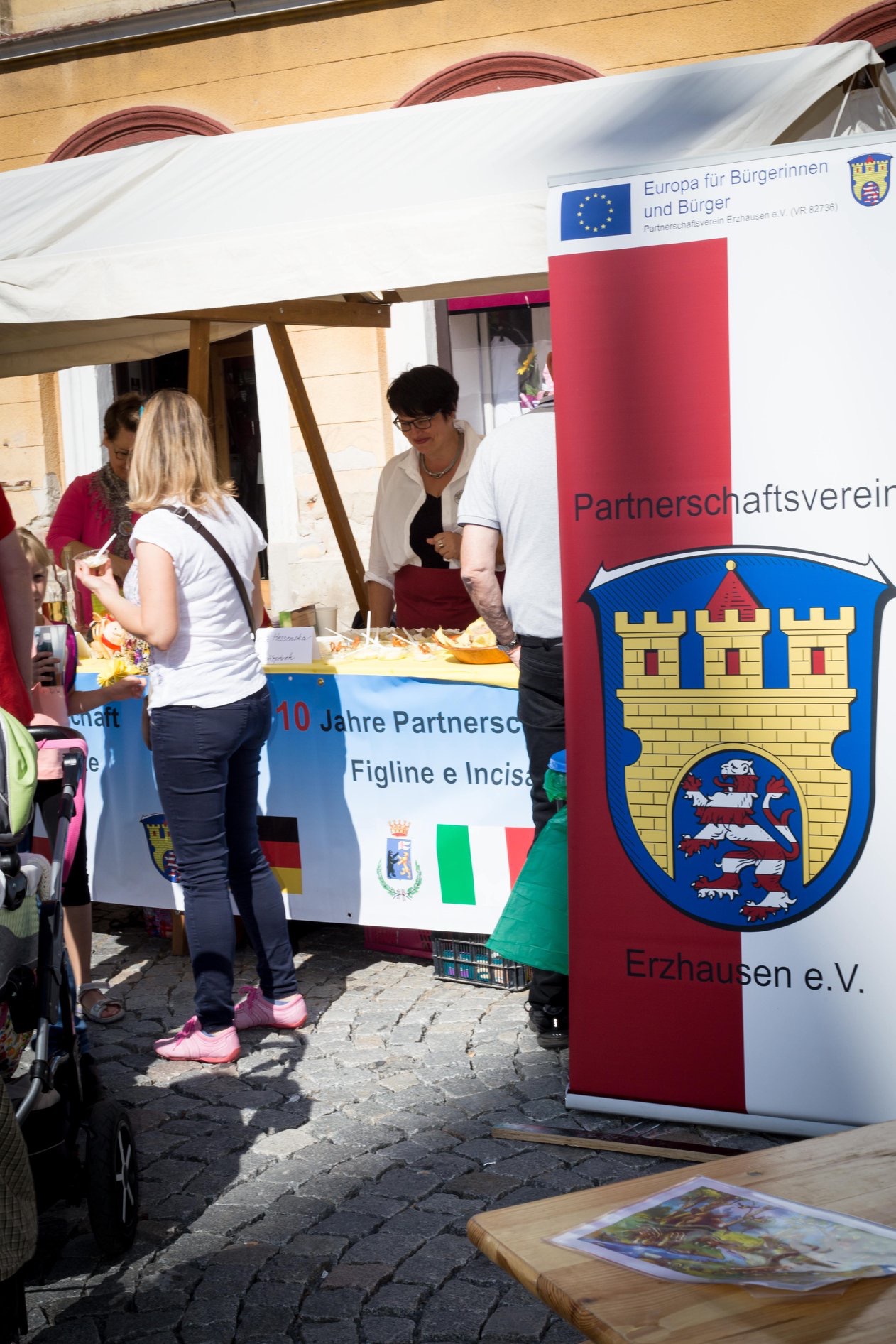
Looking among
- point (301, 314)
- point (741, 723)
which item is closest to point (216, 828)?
point (741, 723)

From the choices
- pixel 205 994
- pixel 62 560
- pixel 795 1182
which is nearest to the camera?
pixel 795 1182

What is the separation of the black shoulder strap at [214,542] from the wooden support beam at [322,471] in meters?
2.15

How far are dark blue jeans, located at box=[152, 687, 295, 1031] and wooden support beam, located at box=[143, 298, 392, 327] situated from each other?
1902 mm

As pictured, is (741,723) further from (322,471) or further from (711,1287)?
(322,471)

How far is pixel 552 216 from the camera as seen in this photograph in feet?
10.6

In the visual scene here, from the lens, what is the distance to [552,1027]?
394 centimetres

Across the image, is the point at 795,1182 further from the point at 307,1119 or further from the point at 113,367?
the point at 113,367

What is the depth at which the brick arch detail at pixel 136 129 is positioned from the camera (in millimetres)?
9758

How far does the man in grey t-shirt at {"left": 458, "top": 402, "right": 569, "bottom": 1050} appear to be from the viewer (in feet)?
12.2

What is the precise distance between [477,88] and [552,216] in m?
6.62

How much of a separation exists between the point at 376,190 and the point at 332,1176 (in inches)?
125

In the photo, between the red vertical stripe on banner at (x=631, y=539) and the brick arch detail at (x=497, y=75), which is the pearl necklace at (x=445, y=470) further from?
the brick arch detail at (x=497, y=75)

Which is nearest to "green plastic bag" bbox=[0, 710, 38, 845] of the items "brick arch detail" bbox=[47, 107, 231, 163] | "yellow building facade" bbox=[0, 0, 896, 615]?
"yellow building facade" bbox=[0, 0, 896, 615]

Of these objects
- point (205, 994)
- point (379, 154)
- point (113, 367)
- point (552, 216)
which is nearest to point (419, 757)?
point (205, 994)
